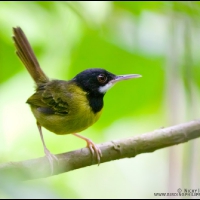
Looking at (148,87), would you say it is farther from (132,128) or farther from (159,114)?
(132,128)

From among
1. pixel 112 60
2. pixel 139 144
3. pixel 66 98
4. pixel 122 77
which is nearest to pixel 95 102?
pixel 66 98

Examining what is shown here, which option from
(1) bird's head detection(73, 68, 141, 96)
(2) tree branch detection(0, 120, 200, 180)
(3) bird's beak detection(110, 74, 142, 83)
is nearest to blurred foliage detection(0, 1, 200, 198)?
(3) bird's beak detection(110, 74, 142, 83)

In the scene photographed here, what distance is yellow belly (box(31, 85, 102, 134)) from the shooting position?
305 centimetres

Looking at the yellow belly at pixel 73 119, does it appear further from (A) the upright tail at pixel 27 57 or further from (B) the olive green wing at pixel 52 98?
(A) the upright tail at pixel 27 57

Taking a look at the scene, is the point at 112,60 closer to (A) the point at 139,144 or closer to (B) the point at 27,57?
(A) the point at 139,144

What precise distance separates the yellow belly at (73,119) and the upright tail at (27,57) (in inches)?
20.2

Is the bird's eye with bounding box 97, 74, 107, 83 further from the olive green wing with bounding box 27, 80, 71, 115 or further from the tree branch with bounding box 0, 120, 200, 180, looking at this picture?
the tree branch with bounding box 0, 120, 200, 180

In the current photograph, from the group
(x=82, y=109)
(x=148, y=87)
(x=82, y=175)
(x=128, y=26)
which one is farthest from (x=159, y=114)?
(x=128, y=26)

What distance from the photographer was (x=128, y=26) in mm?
1654

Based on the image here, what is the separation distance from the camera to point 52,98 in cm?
335

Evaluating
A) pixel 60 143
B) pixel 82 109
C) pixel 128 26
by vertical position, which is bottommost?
pixel 60 143

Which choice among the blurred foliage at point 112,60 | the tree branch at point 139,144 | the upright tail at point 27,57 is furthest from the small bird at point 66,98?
the tree branch at point 139,144

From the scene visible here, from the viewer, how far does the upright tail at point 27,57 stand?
3.04 m

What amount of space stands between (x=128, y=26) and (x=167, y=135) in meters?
1.19
